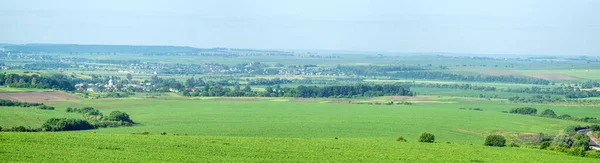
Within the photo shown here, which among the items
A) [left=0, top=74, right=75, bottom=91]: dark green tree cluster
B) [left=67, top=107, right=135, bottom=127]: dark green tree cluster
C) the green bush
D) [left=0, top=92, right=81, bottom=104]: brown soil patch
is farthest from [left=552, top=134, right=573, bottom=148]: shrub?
[left=0, top=74, right=75, bottom=91]: dark green tree cluster

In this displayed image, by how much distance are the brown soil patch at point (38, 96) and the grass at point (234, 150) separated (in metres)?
42.5

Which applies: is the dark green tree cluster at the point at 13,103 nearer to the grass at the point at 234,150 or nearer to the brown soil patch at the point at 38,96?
the brown soil patch at the point at 38,96

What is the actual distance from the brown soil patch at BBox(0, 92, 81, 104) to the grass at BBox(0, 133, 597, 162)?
139ft

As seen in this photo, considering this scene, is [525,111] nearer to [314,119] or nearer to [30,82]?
[314,119]

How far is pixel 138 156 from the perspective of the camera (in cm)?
3838

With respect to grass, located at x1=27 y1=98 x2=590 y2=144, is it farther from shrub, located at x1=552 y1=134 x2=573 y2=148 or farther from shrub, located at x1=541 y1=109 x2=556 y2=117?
shrub, located at x1=552 y1=134 x2=573 y2=148

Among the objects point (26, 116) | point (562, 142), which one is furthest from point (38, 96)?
point (562, 142)

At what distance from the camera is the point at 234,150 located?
142ft

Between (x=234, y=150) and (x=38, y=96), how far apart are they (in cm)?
5552

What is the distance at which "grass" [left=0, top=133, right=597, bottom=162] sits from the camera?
37594 mm

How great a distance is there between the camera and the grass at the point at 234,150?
37594mm

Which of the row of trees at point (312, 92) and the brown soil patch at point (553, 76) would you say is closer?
the row of trees at point (312, 92)

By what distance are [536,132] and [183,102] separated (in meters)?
45.7

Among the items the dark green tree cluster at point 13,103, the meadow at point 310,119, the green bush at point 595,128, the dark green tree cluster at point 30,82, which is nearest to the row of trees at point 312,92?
the meadow at point 310,119
